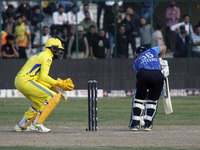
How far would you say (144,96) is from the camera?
12.1m

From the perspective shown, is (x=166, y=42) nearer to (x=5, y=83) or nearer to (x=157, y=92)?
(x=5, y=83)

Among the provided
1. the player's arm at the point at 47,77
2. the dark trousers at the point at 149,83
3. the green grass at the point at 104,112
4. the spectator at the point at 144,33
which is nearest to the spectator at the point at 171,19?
the spectator at the point at 144,33

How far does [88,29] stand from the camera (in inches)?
968

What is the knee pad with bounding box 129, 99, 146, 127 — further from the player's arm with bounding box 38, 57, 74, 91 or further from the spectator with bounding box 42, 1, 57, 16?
the spectator with bounding box 42, 1, 57, 16

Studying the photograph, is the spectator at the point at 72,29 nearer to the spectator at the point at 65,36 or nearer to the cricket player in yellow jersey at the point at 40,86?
the spectator at the point at 65,36

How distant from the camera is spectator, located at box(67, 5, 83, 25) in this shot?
79.9 ft

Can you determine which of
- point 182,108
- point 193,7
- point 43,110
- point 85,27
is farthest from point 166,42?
point 43,110

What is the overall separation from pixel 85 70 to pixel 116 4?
10.6 feet

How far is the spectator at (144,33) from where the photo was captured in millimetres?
24922

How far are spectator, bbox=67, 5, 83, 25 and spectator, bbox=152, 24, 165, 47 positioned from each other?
338 cm

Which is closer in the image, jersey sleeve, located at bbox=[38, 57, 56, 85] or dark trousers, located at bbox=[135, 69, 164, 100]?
jersey sleeve, located at bbox=[38, 57, 56, 85]

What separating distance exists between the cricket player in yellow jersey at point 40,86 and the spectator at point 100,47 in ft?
40.8

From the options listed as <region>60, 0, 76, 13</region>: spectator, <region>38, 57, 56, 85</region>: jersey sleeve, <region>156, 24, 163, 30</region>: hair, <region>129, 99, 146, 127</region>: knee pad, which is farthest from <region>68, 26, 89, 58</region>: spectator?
<region>38, 57, 56, 85</region>: jersey sleeve

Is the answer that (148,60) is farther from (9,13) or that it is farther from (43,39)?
(9,13)
